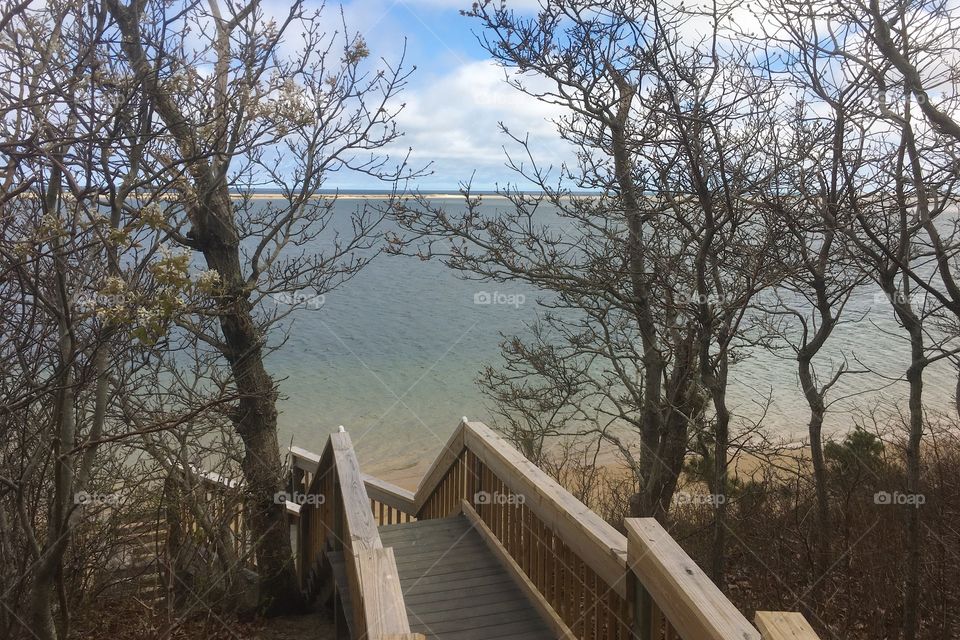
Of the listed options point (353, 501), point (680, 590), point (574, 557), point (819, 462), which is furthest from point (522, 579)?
point (819, 462)

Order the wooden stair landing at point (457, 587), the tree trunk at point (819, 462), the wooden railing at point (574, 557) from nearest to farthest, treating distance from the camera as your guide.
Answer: the wooden railing at point (574, 557) < the wooden stair landing at point (457, 587) < the tree trunk at point (819, 462)

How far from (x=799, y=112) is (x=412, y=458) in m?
12.9

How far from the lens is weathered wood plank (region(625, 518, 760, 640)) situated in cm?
215

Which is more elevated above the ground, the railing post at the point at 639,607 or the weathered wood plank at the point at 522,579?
the railing post at the point at 639,607

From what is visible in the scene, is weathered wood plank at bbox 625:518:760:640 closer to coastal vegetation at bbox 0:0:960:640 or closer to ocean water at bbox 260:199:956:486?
coastal vegetation at bbox 0:0:960:640

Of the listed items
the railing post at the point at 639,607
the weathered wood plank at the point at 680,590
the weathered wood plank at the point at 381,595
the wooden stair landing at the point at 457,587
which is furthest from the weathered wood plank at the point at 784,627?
the wooden stair landing at the point at 457,587

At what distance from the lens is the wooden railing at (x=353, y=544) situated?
2.72m

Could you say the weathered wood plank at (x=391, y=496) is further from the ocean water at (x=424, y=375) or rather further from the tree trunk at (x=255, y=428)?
the ocean water at (x=424, y=375)

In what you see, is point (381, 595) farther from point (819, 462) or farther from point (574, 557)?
point (819, 462)

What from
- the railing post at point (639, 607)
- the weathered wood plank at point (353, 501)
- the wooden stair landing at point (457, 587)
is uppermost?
the weathered wood plank at point (353, 501)

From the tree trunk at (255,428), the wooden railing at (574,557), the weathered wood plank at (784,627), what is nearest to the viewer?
the weathered wood plank at (784,627)

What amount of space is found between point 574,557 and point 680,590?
1.23 metres

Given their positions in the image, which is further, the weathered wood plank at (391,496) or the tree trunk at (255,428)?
the tree trunk at (255,428)

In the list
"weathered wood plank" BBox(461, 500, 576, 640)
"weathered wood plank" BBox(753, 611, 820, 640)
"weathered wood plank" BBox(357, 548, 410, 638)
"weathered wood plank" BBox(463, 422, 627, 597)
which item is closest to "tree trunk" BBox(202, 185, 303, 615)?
"weathered wood plank" BBox(461, 500, 576, 640)
